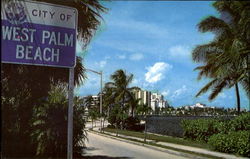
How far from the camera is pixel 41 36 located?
433 cm

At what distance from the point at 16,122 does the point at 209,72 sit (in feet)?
59.1

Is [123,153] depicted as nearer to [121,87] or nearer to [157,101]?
[121,87]

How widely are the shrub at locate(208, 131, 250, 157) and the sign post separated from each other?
38.3 feet

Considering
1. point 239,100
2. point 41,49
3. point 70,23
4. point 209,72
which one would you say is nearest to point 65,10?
point 70,23

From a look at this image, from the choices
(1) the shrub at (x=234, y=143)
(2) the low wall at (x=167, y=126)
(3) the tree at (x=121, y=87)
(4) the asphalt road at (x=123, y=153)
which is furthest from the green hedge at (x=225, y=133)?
(3) the tree at (x=121, y=87)

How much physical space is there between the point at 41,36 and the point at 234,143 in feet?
41.4

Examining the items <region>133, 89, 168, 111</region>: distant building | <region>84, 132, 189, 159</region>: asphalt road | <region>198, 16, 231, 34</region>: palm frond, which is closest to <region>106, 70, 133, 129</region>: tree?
<region>198, 16, 231, 34</region>: palm frond

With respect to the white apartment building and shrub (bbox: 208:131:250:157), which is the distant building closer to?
the white apartment building

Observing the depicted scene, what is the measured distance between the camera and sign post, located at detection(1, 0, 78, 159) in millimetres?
4199

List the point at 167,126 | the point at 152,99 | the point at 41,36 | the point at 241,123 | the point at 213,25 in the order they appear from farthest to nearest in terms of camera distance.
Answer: the point at 152,99 → the point at 167,126 → the point at 213,25 → the point at 241,123 → the point at 41,36

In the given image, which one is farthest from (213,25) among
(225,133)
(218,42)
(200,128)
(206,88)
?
(225,133)

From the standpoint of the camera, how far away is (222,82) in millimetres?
25844

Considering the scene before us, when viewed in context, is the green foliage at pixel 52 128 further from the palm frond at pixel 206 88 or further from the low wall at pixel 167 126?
the low wall at pixel 167 126

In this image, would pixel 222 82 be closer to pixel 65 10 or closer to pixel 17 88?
pixel 17 88
